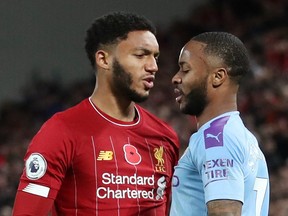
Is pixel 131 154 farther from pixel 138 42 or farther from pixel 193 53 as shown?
pixel 193 53

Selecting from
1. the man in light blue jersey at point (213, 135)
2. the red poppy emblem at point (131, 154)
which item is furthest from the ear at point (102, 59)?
the man in light blue jersey at point (213, 135)

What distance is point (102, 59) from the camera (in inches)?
154

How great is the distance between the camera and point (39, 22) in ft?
43.8

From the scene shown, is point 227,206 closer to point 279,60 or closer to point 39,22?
point 279,60

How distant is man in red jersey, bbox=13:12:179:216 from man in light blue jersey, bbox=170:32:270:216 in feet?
1.17

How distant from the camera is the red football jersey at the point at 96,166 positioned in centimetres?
363

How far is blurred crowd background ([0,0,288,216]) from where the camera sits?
8149 millimetres

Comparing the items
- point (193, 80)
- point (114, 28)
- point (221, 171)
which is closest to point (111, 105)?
point (114, 28)

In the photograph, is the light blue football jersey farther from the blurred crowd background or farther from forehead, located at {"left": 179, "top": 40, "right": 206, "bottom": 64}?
the blurred crowd background

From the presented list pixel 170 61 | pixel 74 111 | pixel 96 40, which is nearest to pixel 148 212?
pixel 74 111

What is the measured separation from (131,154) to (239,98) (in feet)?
18.0

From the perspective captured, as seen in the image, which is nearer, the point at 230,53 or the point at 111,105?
the point at 230,53

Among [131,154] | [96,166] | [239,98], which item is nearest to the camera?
[96,166]

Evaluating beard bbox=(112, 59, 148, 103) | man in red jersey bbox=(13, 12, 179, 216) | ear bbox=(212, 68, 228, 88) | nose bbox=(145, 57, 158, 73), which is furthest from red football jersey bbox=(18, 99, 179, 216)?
ear bbox=(212, 68, 228, 88)
